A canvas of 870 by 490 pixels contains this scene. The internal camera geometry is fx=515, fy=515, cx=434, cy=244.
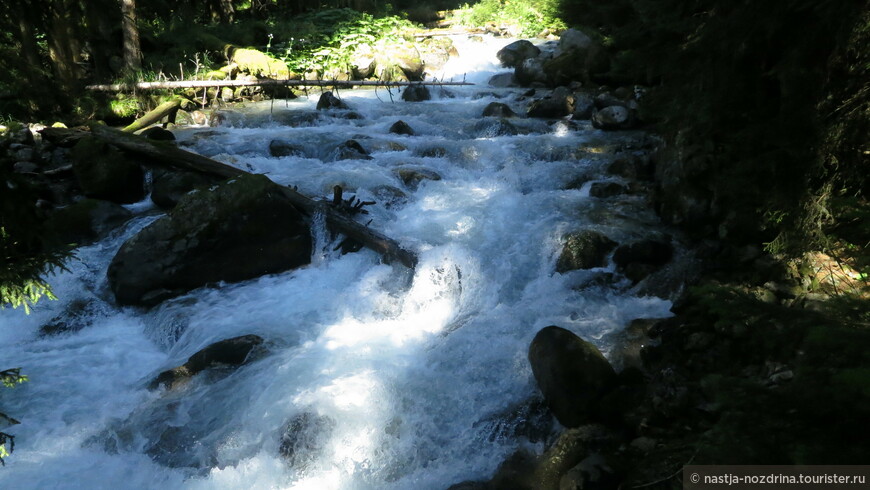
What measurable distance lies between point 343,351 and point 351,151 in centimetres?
584

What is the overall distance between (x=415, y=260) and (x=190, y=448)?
3453 millimetres

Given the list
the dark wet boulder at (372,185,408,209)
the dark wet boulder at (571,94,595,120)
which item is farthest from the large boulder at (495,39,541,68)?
the dark wet boulder at (372,185,408,209)

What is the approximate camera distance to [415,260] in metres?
6.97

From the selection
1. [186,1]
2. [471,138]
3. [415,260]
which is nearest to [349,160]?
[471,138]

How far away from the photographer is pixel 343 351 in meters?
5.68

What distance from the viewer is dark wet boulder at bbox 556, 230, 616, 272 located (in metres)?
6.87

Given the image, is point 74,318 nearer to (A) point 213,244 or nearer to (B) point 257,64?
(A) point 213,244

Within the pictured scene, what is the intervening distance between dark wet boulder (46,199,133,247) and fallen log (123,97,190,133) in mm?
4494

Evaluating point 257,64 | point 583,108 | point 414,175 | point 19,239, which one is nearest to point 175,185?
point 414,175

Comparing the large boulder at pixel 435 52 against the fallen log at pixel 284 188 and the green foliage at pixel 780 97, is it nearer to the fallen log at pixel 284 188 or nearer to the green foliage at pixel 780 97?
the fallen log at pixel 284 188

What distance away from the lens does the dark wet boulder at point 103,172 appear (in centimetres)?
860

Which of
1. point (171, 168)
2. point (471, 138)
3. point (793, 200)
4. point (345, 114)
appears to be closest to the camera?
point (793, 200)

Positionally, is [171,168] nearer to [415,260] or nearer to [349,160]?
[349,160]

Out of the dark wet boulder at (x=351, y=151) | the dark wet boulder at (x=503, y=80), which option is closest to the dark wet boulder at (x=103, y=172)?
the dark wet boulder at (x=351, y=151)
